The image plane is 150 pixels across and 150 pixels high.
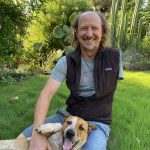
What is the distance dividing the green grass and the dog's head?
1322 mm

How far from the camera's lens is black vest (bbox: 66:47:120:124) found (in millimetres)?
4680

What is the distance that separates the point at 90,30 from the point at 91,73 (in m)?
0.49

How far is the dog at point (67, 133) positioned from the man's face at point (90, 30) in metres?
0.84

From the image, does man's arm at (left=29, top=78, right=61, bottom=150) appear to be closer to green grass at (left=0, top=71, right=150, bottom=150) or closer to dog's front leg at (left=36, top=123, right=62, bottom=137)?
dog's front leg at (left=36, top=123, right=62, bottom=137)

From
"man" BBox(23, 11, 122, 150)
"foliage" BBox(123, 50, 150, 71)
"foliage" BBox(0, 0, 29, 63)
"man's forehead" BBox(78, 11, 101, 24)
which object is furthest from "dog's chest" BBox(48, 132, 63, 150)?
"foliage" BBox(123, 50, 150, 71)

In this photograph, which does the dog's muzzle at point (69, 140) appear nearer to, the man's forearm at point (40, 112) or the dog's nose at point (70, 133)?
the dog's nose at point (70, 133)

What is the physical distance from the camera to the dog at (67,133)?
412 cm

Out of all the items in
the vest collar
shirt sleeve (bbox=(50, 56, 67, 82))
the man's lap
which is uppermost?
the vest collar

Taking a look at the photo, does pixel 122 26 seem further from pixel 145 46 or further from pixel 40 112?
pixel 40 112

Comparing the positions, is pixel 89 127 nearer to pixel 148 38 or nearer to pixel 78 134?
pixel 78 134

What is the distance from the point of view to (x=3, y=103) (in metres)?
7.69

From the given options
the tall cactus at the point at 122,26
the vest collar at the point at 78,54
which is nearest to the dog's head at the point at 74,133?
the vest collar at the point at 78,54

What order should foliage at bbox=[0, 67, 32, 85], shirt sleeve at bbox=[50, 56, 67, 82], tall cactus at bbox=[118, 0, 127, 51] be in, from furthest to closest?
tall cactus at bbox=[118, 0, 127, 51]
foliage at bbox=[0, 67, 32, 85]
shirt sleeve at bbox=[50, 56, 67, 82]

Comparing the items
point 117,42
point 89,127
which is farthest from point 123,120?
point 117,42
